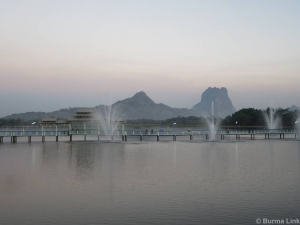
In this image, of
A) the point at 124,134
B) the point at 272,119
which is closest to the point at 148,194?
the point at 124,134

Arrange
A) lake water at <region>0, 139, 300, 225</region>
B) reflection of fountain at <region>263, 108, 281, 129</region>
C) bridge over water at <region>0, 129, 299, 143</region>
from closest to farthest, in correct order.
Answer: lake water at <region>0, 139, 300, 225</region> < bridge over water at <region>0, 129, 299, 143</region> < reflection of fountain at <region>263, 108, 281, 129</region>

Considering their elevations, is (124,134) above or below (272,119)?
below

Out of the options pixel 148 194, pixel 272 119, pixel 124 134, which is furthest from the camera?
pixel 272 119

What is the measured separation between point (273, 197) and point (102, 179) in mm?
14394

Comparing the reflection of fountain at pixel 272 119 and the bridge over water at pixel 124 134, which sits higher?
the reflection of fountain at pixel 272 119

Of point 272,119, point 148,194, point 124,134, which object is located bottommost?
point 148,194

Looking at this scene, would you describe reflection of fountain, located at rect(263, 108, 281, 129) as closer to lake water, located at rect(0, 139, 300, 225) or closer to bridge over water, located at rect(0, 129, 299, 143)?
bridge over water, located at rect(0, 129, 299, 143)

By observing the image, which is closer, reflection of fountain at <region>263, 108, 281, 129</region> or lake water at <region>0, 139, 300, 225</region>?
lake water at <region>0, 139, 300, 225</region>

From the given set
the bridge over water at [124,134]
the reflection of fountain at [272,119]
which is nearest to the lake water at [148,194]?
the bridge over water at [124,134]

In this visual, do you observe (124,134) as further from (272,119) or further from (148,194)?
(272,119)

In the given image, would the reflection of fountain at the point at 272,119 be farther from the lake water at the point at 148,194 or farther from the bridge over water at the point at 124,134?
the lake water at the point at 148,194

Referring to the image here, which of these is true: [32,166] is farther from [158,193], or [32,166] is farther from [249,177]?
[249,177]

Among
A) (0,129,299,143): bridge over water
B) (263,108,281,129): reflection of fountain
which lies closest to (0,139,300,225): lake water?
(0,129,299,143): bridge over water

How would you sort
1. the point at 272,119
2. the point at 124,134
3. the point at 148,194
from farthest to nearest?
the point at 272,119, the point at 124,134, the point at 148,194
